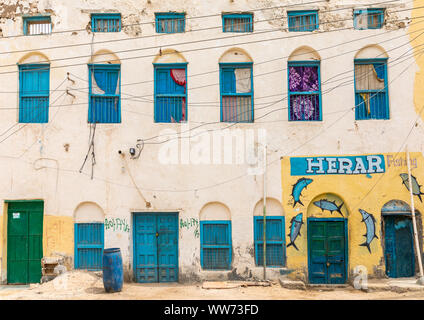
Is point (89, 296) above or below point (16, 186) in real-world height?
below

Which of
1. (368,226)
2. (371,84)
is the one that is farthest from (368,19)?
(368,226)

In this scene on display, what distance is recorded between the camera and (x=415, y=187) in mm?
12945

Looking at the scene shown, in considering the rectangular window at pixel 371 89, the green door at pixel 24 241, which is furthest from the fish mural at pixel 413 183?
the green door at pixel 24 241

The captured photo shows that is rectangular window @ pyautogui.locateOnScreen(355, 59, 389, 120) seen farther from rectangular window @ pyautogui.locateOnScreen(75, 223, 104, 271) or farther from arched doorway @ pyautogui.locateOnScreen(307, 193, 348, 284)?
rectangular window @ pyautogui.locateOnScreen(75, 223, 104, 271)

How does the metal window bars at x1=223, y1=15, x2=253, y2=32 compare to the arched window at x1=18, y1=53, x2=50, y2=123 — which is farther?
the metal window bars at x1=223, y1=15, x2=253, y2=32

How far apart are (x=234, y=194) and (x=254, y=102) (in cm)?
297

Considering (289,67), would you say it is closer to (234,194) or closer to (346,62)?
(346,62)

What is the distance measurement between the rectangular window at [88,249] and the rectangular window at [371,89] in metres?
8.98

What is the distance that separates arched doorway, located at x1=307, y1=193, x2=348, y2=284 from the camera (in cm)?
1288

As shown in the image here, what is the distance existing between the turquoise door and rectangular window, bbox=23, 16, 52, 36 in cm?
1039

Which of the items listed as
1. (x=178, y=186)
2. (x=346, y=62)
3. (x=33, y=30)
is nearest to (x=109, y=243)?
(x=178, y=186)

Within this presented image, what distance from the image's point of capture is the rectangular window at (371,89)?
43.4 feet

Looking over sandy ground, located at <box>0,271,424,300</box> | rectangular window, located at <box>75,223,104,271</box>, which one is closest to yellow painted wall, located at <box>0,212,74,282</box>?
rectangular window, located at <box>75,223,104,271</box>

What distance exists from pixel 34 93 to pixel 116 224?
4.94m
